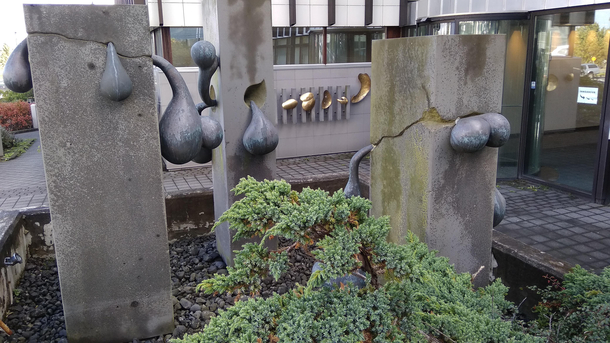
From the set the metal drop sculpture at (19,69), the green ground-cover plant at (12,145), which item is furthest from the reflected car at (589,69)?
the green ground-cover plant at (12,145)

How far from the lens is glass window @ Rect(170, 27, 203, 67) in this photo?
8.81 m

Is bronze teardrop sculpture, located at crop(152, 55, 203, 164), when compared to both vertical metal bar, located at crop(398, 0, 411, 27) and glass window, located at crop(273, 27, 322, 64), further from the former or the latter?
vertical metal bar, located at crop(398, 0, 411, 27)

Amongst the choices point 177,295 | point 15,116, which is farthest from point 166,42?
point 15,116

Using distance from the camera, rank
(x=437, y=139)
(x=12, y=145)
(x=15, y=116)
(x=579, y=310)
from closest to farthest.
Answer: (x=579, y=310) < (x=437, y=139) < (x=12, y=145) < (x=15, y=116)

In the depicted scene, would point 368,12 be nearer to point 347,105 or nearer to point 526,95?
point 347,105

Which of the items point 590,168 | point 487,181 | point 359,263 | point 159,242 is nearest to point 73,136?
point 159,242

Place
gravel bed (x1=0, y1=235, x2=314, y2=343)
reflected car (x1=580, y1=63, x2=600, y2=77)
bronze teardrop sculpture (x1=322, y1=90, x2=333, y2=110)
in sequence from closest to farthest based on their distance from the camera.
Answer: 1. gravel bed (x1=0, y1=235, x2=314, y2=343)
2. reflected car (x1=580, y1=63, x2=600, y2=77)
3. bronze teardrop sculpture (x1=322, y1=90, x2=333, y2=110)

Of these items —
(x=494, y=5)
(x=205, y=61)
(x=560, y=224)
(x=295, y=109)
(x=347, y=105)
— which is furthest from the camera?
(x=347, y=105)

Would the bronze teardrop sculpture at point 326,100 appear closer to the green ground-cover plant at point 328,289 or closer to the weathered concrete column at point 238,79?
the weathered concrete column at point 238,79

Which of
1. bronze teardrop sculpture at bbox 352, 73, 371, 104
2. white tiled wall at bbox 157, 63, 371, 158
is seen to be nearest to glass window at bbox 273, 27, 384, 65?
white tiled wall at bbox 157, 63, 371, 158

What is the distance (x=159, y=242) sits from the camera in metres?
3.32

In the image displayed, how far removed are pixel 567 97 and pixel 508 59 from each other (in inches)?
43.9

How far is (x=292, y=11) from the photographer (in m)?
9.20

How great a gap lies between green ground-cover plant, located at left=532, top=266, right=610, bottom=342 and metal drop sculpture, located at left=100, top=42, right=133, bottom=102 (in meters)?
2.66
